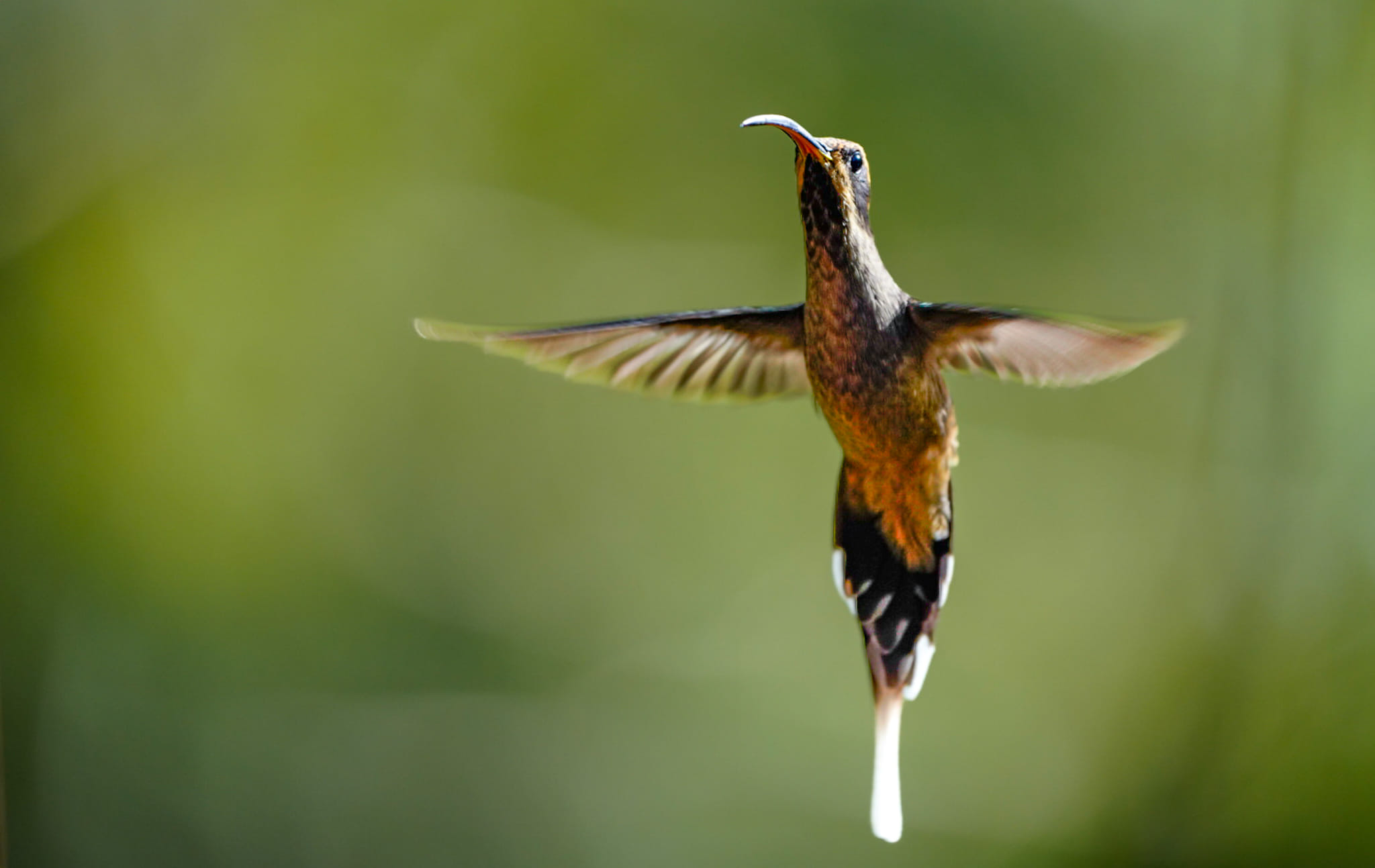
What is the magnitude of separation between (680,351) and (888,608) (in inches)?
6.5

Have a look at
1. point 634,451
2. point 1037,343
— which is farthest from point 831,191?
point 634,451

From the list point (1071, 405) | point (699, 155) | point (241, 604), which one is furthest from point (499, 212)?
point (1071, 405)

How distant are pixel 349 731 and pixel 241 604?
0.52 ft

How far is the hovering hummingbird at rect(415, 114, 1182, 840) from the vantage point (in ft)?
1.32

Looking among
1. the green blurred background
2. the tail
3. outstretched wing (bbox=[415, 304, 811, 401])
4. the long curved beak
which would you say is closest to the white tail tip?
the tail

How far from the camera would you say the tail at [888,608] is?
0.52 m

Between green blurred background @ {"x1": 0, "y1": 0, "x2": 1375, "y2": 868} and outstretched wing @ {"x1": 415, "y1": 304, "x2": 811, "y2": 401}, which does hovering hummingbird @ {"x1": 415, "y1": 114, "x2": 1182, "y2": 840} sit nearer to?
outstretched wing @ {"x1": 415, "y1": 304, "x2": 811, "y2": 401}

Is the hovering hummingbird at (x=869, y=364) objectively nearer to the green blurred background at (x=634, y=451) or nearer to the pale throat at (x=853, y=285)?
the pale throat at (x=853, y=285)

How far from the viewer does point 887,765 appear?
550mm

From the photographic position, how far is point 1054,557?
1086 mm

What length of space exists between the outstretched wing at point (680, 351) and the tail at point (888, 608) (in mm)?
75

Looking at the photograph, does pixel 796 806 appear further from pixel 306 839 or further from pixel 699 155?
pixel 699 155

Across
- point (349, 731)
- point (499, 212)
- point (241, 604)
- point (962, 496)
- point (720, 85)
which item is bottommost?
point (349, 731)

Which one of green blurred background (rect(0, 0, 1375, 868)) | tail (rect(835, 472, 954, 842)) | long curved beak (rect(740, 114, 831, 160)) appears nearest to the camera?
long curved beak (rect(740, 114, 831, 160))
